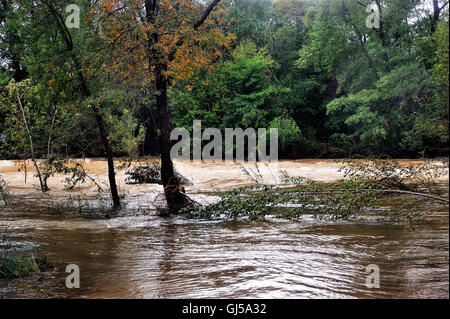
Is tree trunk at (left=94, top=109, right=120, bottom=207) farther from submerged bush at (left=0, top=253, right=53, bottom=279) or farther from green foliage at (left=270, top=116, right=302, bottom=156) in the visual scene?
green foliage at (left=270, top=116, right=302, bottom=156)

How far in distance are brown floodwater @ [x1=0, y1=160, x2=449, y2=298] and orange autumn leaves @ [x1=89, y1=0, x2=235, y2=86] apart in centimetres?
422

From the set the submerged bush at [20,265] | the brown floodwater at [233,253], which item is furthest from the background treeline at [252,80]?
the submerged bush at [20,265]

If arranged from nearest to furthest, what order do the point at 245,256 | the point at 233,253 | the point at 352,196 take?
1. the point at 352,196
2. the point at 245,256
3. the point at 233,253

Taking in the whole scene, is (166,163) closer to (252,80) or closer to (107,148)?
(107,148)

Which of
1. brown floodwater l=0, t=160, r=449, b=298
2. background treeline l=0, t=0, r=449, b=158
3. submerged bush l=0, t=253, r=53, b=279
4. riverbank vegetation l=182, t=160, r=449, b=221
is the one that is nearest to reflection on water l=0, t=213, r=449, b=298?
brown floodwater l=0, t=160, r=449, b=298

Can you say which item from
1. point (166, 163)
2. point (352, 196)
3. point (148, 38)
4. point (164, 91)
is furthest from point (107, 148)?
point (352, 196)

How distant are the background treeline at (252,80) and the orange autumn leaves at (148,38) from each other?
0.06m

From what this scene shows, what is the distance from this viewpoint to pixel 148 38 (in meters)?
12.6

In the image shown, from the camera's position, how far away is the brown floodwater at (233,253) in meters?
6.47

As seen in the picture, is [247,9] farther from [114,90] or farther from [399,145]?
[114,90]

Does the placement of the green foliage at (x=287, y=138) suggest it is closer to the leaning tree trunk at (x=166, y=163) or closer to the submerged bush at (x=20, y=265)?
the leaning tree trunk at (x=166, y=163)

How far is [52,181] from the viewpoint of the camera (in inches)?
858

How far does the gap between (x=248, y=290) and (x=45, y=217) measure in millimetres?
8802

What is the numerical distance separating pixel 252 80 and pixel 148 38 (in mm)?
23888
